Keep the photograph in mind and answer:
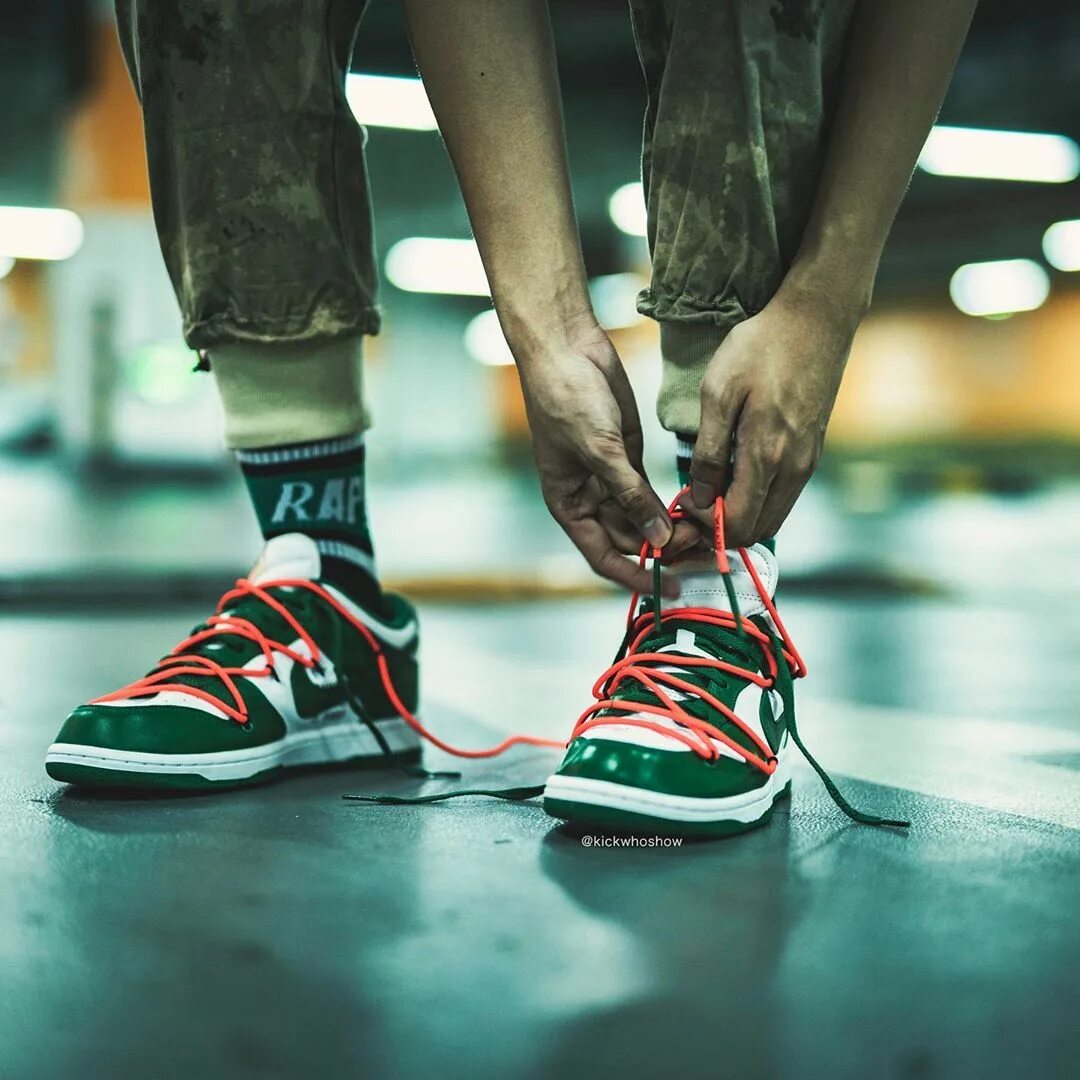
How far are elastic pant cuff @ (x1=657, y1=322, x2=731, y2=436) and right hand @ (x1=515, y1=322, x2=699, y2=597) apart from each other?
61 millimetres

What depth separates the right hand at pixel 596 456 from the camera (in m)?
0.79

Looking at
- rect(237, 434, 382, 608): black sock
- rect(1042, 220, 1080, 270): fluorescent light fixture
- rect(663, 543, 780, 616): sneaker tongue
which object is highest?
rect(1042, 220, 1080, 270): fluorescent light fixture

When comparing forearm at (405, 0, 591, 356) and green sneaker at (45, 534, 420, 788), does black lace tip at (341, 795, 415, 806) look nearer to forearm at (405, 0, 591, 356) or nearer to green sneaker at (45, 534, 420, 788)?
green sneaker at (45, 534, 420, 788)

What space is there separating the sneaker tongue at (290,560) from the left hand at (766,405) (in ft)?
1.20

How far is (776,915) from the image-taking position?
604mm

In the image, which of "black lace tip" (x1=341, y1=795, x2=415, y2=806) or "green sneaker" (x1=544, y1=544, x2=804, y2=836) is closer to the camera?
"green sneaker" (x1=544, y1=544, x2=804, y2=836)

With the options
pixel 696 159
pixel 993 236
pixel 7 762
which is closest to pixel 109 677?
pixel 7 762

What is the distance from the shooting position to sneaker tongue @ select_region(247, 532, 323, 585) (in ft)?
3.30

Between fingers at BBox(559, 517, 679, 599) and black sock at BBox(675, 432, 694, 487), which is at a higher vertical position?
black sock at BBox(675, 432, 694, 487)

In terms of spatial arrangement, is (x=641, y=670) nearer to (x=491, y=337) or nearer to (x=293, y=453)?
(x=293, y=453)

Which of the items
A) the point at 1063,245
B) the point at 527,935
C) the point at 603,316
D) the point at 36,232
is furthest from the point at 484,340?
the point at 527,935

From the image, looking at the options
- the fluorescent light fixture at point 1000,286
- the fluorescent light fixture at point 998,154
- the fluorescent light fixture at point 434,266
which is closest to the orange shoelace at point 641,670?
the fluorescent light fixture at point 998,154

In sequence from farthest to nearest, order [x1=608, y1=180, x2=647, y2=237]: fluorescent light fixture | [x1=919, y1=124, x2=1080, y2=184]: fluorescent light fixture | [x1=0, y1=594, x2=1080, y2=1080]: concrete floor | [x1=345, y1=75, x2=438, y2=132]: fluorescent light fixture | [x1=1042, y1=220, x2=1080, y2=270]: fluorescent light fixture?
1. [x1=1042, y1=220, x2=1080, y2=270]: fluorescent light fixture
2. [x1=608, y1=180, x2=647, y2=237]: fluorescent light fixture
3. [x1=919, y1=124, x2=1080, y2=184]: fluorescent light fixture
4. [x1=345, y1=75, x2=438, y2=132]: fluorescent light fixture
5. [x1=0, y1=594, x2=1080, y2=1080]: concrete floor

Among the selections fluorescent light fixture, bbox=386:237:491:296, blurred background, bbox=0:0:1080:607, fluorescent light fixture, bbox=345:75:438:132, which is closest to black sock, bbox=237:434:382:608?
blurred background, bbox=0:0:1080:607
